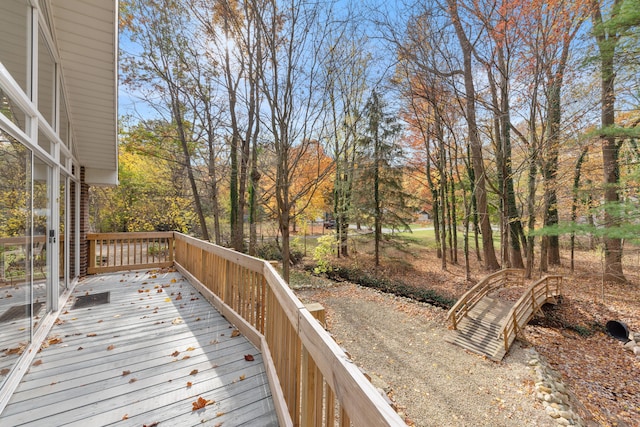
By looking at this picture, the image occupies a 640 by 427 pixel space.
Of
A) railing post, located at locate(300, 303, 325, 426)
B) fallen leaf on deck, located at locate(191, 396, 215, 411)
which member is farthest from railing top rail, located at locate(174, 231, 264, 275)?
railing post, located at locate(300, 303, 325, 426)

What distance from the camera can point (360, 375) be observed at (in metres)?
0.95

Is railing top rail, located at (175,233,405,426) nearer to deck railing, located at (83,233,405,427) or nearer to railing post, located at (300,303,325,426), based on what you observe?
deck railing, located at (83,233,405,427)

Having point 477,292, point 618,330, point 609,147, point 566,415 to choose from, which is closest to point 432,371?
point 566,415

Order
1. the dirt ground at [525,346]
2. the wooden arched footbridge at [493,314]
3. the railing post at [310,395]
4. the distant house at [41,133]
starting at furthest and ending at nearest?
the wooden arched footbridge at [493,314]
the dirt ground at [525,346]
the distant house at [41,133]
the railing post at [310,395]

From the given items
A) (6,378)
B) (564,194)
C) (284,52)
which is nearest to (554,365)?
(564,194)

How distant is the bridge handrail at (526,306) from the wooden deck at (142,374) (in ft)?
20.4

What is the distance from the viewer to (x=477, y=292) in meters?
7.70

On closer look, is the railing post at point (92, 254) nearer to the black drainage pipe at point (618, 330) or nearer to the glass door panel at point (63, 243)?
the glass door panel at point (63, 243)

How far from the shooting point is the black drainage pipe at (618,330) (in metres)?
6.86

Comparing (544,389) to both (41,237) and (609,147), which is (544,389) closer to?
(41,237)

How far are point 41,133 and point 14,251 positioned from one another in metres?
1.50

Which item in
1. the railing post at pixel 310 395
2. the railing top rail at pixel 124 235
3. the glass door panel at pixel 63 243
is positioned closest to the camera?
the railing post at pixel 310 395

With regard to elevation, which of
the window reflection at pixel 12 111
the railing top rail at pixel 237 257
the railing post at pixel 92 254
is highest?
the window reflection at pixel 12 111

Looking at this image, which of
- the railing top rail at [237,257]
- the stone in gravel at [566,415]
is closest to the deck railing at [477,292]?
the stone in gravel at [566,415]
